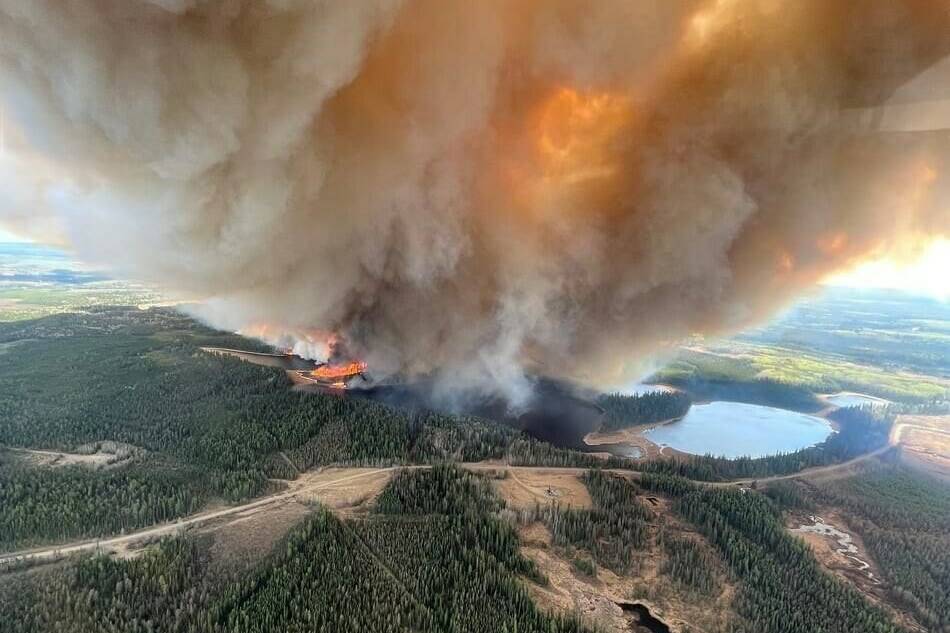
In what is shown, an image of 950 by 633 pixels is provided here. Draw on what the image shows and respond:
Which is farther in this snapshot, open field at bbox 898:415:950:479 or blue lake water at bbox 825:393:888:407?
blue lake water at bbox 825:393:888:407

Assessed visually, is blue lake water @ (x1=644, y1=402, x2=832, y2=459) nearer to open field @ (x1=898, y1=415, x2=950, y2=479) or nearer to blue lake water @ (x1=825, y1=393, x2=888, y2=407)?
open field @ (x1=898, y1=415, x2=950, y2=479)

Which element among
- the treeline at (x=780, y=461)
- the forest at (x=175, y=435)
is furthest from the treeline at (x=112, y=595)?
the treeline at (x=780, y=461)

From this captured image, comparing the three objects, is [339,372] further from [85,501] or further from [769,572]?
[769,572]


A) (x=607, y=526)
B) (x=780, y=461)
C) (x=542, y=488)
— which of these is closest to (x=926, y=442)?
(x=780, y=461)

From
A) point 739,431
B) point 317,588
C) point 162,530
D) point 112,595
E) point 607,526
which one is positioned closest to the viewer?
point 112,595

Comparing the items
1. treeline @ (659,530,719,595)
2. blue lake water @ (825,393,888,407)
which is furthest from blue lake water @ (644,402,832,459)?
treeline @ (659,530,719,595)

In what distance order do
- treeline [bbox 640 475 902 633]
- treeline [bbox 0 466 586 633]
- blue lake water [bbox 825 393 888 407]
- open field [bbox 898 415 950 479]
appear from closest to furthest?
1. treeline [bbox 0 466 586 633]
2. treeline [bbox 640 475 902 633]
3. open field [bbox 898 415 950 479]
4. blue lake water [bbox 825 393 888 407]

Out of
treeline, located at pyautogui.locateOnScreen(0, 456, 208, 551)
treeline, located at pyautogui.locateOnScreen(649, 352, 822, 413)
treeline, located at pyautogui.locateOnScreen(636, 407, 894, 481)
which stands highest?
treeline, located at pyautogui.locateOnScreen(649, 352, 822, 413)

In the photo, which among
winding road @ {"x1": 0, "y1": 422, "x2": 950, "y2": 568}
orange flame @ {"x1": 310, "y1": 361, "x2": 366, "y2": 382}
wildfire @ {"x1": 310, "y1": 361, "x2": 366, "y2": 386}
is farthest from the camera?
orange flame @ {"x1": 310, "y1": 361, "x2": 366, "y2": 382}
